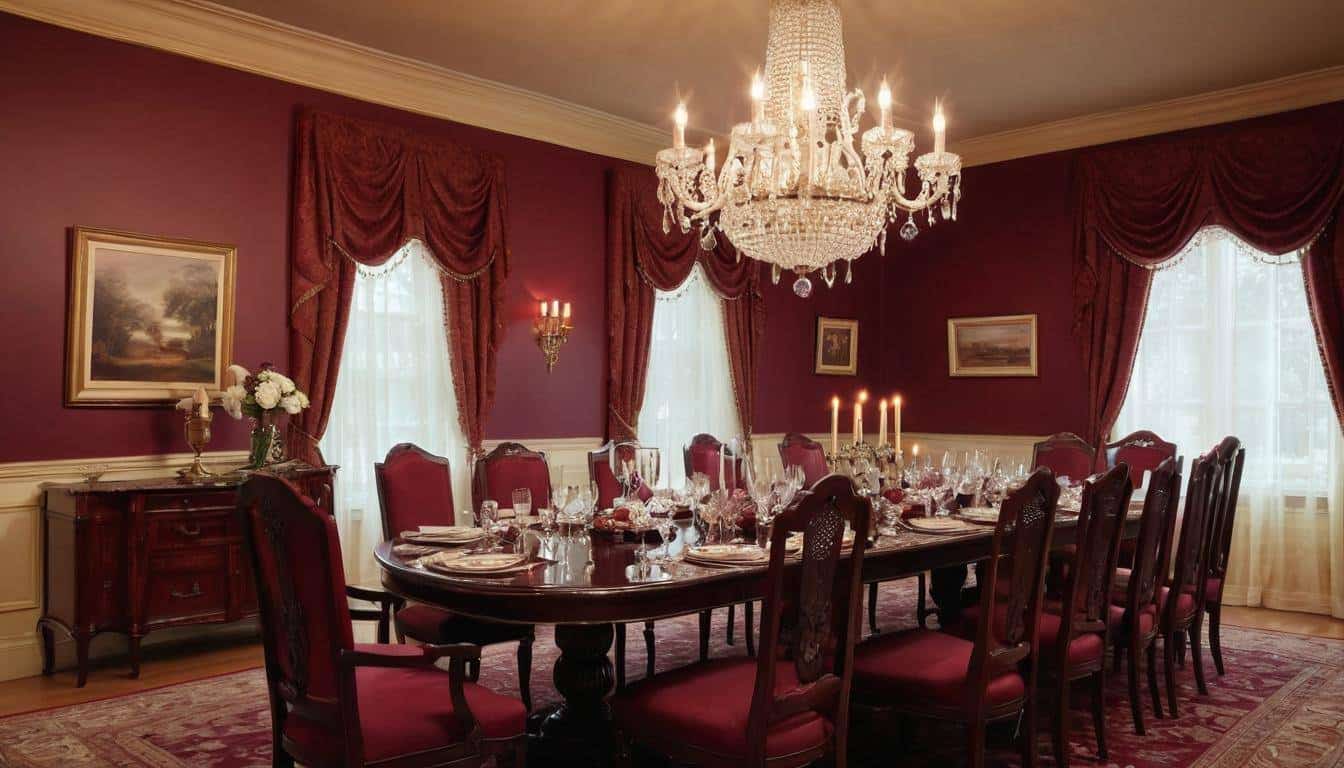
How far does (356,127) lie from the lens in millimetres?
5680

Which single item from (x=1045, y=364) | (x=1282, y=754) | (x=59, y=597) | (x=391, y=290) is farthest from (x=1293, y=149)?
(x=59, y=597)

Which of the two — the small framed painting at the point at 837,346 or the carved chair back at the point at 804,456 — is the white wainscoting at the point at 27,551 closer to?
the carved chair back at the point at 804,456

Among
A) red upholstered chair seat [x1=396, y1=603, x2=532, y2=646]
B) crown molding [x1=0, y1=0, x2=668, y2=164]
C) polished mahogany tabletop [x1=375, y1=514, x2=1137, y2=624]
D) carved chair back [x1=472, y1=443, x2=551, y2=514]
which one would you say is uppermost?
crown molding [x1=0, y1=0, x2=668, y2=164]

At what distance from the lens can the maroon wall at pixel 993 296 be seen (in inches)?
287

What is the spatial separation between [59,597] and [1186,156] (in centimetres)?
716

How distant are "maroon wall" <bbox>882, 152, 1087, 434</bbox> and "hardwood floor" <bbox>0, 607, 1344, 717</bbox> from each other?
7.76 ft

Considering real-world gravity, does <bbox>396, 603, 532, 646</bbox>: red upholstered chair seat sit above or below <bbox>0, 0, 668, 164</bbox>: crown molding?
below

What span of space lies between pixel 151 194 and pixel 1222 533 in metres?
5.54

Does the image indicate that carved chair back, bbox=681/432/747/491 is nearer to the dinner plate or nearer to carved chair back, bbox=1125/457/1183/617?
the dinner plate

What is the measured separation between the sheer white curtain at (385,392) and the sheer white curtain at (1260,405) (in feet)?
16.2

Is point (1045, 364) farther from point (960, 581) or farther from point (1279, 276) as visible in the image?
point (960, 581)

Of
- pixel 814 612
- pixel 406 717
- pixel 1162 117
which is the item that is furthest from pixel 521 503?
pixel 1162 117

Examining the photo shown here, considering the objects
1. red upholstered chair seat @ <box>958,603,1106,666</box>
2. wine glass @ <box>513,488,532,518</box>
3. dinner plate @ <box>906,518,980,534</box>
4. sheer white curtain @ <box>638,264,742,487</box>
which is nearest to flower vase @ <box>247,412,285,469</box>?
wine glass @ <box>513,488,532,518</box>

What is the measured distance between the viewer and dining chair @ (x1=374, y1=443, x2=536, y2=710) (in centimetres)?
361
